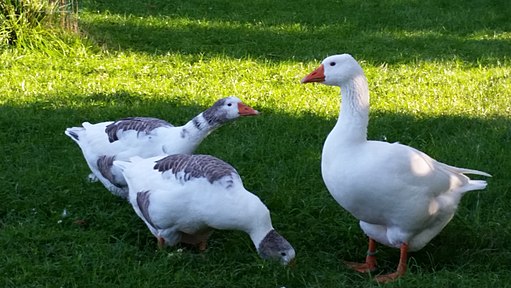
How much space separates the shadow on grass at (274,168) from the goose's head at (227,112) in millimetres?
612

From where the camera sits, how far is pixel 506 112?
7766mm

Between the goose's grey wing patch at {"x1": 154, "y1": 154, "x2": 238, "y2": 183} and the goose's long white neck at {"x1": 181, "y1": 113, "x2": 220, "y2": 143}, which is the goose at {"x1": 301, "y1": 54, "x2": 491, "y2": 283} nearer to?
the goose's grey wing patch at {"x1": 154, "y1": 154, "x2": 238, "y2": 183}

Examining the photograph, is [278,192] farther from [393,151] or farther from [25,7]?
[25,7]

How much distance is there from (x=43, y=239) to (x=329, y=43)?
6.66 m

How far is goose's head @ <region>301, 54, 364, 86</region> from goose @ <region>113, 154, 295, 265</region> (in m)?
0.79

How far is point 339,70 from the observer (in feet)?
16.0

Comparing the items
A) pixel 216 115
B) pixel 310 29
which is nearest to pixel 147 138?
pixel 216 115

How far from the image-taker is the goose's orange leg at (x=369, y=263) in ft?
16.2

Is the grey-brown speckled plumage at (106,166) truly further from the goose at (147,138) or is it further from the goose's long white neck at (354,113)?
the goose's long white neck at (354,113)

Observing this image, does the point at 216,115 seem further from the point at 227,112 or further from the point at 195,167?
the point at 195,167

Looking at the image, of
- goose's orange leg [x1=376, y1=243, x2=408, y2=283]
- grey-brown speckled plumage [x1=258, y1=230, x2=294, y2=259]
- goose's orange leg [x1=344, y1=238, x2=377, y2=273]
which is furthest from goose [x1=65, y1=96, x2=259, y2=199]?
goose's orange leg [x1=376, y1=243, x2=408, y2=283]

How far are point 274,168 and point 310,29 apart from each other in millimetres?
5904

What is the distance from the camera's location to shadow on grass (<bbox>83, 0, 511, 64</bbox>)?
1049cm

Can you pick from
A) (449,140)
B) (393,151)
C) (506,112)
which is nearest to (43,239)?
(393,151)
